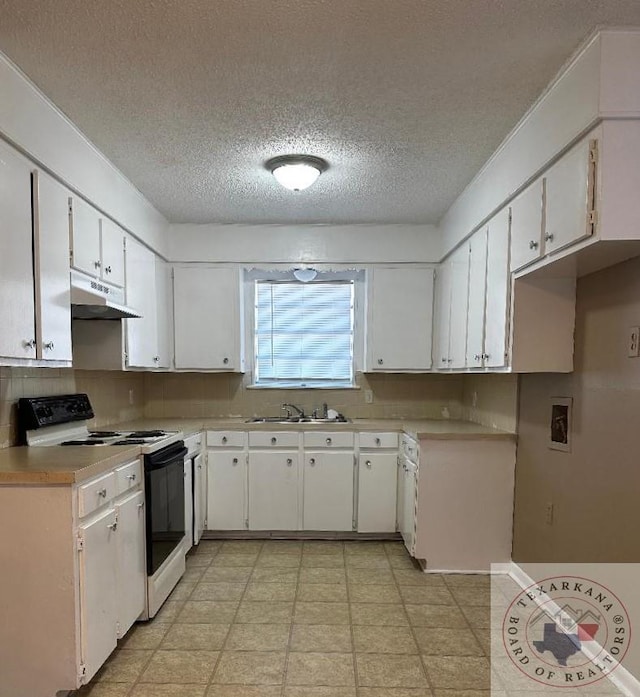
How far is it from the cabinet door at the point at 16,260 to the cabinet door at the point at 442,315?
8.93ft

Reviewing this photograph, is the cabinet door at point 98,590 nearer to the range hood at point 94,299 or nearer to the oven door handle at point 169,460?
the oven door handle at point 169,460

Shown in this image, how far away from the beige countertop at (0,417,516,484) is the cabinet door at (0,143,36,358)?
0.46 metres

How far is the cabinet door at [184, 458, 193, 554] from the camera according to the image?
3.09 meters

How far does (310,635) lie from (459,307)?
88.7 inches

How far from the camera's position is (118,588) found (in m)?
2.10

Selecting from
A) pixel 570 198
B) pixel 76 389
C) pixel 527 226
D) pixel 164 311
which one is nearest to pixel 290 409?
pixel 164 311

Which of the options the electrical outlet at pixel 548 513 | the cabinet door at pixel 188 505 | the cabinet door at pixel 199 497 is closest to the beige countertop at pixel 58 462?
the cabinet door at pixel 188 505

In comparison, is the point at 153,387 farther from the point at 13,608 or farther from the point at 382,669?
the point at 382,669

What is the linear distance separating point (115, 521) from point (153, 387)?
2148 millimetres

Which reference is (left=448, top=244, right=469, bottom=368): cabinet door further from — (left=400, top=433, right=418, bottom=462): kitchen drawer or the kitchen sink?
the kitchen sink

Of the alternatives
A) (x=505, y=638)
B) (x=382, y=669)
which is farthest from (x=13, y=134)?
(x=505, y=638)

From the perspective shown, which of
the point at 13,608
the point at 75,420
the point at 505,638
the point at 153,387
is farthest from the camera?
the point at 153,387

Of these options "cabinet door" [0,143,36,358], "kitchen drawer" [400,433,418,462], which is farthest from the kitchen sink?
"cabinet door" [0,143,36,358]

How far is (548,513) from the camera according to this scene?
258 cm
